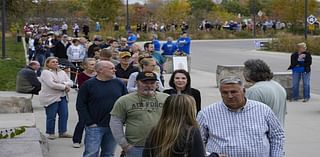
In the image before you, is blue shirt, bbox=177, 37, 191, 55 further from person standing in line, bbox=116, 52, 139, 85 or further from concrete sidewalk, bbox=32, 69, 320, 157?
person standing in line, bbox=116, 52, 139, 85

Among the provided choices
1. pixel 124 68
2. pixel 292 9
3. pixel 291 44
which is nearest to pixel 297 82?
pixel 124 68

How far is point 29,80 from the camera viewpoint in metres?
15.1

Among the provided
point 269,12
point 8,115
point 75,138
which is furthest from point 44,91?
point 269,12

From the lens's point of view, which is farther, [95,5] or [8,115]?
[95,5]

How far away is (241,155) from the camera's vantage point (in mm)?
5184

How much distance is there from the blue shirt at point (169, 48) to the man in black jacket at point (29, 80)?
10289 mm

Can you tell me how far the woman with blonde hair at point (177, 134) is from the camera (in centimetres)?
471

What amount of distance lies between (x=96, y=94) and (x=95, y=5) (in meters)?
61.5

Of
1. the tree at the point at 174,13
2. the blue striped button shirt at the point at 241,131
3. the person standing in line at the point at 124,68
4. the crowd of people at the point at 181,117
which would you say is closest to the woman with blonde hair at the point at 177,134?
the crowd of people at the point at 181,117

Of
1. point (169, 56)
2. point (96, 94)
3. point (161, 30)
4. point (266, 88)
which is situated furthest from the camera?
point (161, 30)

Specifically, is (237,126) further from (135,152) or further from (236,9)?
(236,9)

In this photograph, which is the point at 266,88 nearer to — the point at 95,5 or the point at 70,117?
the point at 70,117

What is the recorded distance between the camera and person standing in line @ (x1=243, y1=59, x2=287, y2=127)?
630 cm

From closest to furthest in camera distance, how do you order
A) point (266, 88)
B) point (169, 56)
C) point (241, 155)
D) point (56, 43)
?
point (241, 155), point (266, 88), point (56, 43), point (169, 56)
